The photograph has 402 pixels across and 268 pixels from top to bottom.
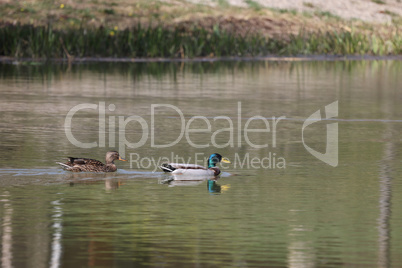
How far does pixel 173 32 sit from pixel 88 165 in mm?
29118

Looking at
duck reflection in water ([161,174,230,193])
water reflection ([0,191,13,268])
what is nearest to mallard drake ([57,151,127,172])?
duck reflection in water ([161,174,230,193])

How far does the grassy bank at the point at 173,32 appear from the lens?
3850 centimetres

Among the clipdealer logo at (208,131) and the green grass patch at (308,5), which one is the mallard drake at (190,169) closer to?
the clipdealer logo at (208,131)

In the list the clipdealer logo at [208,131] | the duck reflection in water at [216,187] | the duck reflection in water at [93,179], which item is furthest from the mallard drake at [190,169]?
the clipdealer logo at [208,131]

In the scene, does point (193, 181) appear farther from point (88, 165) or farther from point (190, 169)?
point (88, 165)

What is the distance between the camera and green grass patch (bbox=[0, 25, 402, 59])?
38.1 metres

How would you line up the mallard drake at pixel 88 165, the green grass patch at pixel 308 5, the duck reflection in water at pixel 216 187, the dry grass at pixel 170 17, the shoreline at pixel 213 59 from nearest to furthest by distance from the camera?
1. the duck reflection in water at pixel 216 187
2. the mallard drake at pixel 88 165
3. the shoreline at pixel 213 59
4. the dry grass at pixel 170 17
5. the green grass patch at pixel 308 5

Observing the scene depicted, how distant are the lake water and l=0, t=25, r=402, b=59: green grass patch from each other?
35.7ft

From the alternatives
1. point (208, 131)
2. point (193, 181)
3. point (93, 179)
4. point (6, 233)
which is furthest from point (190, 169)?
point (208, 131)

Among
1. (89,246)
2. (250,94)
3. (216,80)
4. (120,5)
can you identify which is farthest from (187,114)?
(120,5)

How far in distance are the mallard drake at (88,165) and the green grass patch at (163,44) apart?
81.0 feet

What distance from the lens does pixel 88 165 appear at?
13383mm

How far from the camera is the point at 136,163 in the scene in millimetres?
14258

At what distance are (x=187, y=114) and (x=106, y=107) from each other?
209 cm
